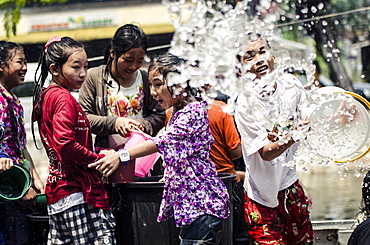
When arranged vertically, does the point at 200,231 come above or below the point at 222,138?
below

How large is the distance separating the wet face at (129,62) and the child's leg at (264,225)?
3.46ft

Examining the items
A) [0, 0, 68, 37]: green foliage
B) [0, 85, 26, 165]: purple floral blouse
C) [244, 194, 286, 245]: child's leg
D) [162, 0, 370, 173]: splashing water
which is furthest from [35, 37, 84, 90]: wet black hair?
[0, 0, 68, 37]: green foliage

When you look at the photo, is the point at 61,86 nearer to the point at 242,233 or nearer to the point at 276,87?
the point at 276,87

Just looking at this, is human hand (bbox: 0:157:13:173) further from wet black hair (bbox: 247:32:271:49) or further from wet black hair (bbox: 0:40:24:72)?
wet black hair (bbox: 247:32:271:49)

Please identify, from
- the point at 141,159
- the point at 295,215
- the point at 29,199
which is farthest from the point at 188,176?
the point at 29,199

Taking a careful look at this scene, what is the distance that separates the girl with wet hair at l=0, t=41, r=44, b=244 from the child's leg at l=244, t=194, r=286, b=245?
1.18 meters

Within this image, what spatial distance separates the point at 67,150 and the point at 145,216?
0.53 meters

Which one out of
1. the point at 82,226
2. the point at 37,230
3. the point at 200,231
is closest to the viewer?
the point at 200,231

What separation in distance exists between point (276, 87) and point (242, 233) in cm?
109

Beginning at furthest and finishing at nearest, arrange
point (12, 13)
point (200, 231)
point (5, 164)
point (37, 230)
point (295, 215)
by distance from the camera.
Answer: point (12, 13)
point (37, 230)
point (295, 215)
point (5, 164)
point (200, 231)

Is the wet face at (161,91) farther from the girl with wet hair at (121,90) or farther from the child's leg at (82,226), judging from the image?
the child's leg at (82,226)

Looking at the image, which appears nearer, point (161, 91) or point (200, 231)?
point (200, 231)

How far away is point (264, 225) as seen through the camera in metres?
3.00

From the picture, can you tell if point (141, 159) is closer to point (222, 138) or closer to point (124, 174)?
point (124, 174)
